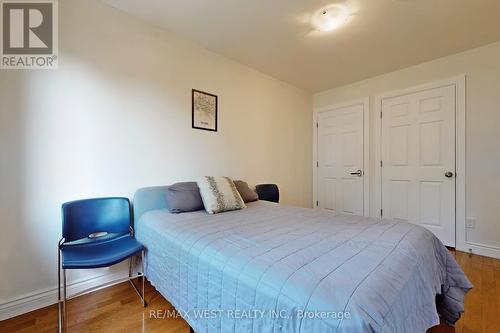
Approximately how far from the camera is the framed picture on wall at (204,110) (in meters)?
2.51

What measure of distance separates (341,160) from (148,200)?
10.1 feet

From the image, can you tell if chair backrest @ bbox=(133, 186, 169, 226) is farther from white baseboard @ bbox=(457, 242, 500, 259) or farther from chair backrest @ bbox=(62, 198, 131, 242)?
white baseboard @ bbox=(457, 242, 500, 259)

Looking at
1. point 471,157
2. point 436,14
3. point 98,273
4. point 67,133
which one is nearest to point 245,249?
point 98,273

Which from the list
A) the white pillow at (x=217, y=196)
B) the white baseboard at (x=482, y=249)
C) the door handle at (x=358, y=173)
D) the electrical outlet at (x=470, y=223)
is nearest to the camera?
the white pillow at (x=217, y=196)

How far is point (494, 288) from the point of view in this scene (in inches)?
73.0

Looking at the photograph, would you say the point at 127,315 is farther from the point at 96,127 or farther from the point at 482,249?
the point at 482,249

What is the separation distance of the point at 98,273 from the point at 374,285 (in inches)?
83.3

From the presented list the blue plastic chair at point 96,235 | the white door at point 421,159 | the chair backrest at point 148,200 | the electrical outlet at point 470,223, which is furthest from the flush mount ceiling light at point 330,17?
the electrical outlet at point 470,223

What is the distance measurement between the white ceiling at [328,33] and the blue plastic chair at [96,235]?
176 cm

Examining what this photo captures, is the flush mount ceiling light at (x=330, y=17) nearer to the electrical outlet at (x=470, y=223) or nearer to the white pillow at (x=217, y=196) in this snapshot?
the white pillow at (x=217, y=196)

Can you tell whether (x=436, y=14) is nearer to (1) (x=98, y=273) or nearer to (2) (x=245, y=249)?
(2) (x=245, y=249)

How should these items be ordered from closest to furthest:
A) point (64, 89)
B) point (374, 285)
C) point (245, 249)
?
point (374, 285)
point (245, 249)
point (64, 89)

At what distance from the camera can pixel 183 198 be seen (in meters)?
2.00

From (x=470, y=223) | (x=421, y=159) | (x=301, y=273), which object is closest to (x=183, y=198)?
(x=301, y=273)
